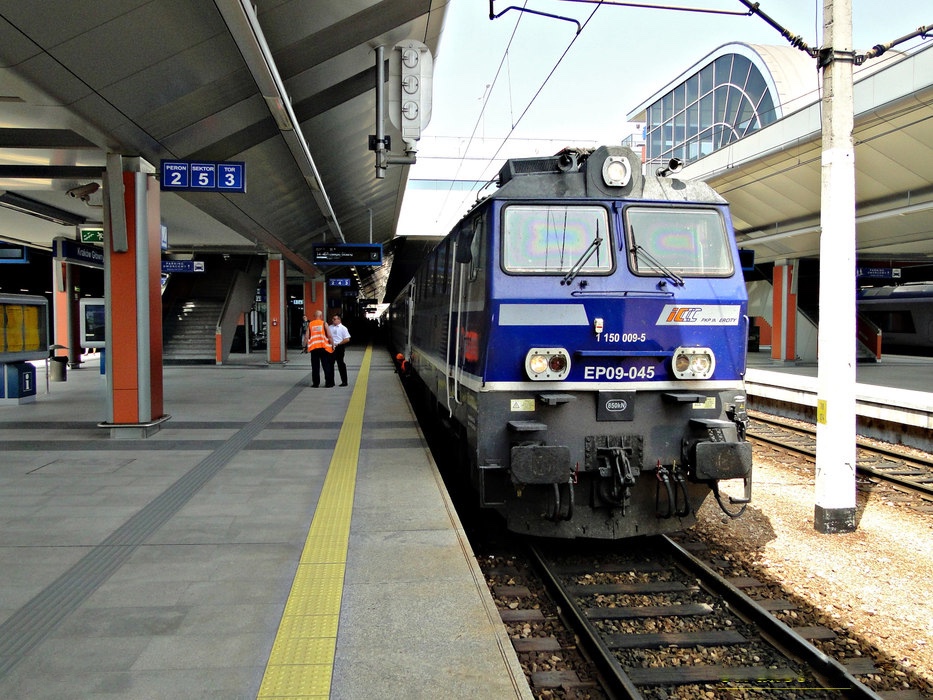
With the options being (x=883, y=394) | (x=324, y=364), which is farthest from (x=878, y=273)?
(x=324, y=364)

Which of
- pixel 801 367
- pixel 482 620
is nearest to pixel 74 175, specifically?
pixel 482 620

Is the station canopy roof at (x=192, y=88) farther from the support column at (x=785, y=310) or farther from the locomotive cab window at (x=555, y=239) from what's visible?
the support column at (x=785, y=310)

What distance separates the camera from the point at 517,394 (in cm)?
558

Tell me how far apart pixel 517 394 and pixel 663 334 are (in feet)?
4.11

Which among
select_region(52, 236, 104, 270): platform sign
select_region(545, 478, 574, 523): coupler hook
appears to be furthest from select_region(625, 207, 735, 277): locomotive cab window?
select_region(52, 236, 104, 270): platform sign

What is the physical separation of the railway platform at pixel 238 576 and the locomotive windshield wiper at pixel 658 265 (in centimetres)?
257

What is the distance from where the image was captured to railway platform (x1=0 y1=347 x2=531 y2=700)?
333 cm

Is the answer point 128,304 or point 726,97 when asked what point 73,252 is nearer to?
point 128,304

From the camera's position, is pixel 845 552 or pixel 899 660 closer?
pixel 899 660

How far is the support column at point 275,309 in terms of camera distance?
23422 mm

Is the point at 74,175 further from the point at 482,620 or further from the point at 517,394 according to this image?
the point at 482,620

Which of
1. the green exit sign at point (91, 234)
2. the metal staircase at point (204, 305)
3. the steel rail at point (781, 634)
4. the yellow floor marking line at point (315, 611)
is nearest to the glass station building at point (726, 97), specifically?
the green exit sign at point (91, 234)

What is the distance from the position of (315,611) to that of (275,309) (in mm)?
20485

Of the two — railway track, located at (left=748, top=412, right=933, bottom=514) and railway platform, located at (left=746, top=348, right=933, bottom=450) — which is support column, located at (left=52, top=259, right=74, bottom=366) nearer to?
railway track, located at (left=748, top=412, right=933, bottom=514)
